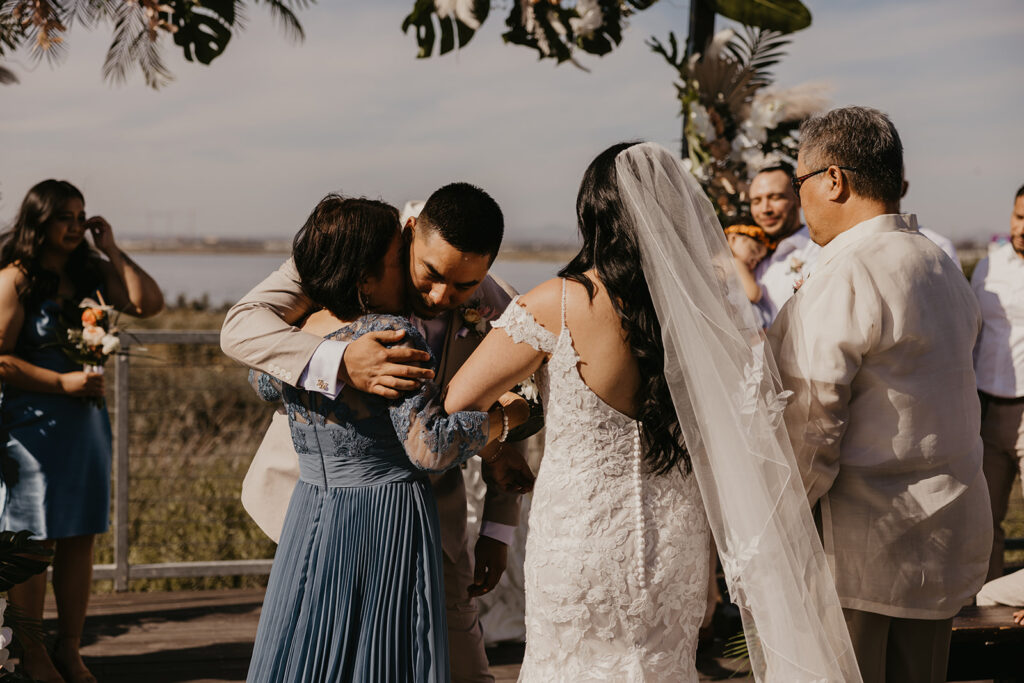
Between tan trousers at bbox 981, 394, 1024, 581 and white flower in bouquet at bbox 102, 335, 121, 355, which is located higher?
white flower in bouquet at bbox 102, 335, 121, 355

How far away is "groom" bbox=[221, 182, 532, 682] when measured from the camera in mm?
2244

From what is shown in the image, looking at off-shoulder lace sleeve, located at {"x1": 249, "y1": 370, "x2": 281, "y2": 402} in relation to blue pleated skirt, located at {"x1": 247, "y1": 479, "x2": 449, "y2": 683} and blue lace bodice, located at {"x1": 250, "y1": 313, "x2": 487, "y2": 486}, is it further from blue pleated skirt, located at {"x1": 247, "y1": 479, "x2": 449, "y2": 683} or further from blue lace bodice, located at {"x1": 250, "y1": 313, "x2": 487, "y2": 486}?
blue pleated skirt, located at {"x1": 247, "y1": 479, "x2": 449, "y2": 683}

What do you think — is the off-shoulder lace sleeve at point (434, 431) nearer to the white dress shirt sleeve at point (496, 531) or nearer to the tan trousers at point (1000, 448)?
the white dress shirt sleeve at point (496, 531)

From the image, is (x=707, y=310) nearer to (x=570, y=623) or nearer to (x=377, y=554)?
(x=570, y=623)

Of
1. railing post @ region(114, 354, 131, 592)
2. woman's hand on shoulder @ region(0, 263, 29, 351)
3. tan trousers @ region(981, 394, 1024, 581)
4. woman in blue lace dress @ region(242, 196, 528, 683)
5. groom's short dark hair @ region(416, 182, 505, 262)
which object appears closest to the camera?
woman in blue lace dress @ region(242, 196, 528, 683)

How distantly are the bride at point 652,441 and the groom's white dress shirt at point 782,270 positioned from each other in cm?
234

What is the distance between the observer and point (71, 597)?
3.88m

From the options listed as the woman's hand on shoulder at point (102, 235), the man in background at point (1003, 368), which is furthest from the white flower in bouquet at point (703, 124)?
the woman's hand on shoulder at point (102, 235)

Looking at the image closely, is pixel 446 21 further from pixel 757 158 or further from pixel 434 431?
pixel 434 431

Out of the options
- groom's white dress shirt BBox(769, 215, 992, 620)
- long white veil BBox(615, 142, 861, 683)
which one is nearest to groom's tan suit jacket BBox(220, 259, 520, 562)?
long white veil BBox(615, 142, 861, 683)

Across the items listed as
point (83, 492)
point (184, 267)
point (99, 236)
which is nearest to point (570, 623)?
point (83, 492)

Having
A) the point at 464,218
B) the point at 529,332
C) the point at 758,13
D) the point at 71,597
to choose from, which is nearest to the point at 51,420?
the point at 71,597

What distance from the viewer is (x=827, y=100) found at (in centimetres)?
501

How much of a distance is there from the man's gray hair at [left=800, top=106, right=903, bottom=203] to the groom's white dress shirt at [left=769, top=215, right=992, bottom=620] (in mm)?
82
